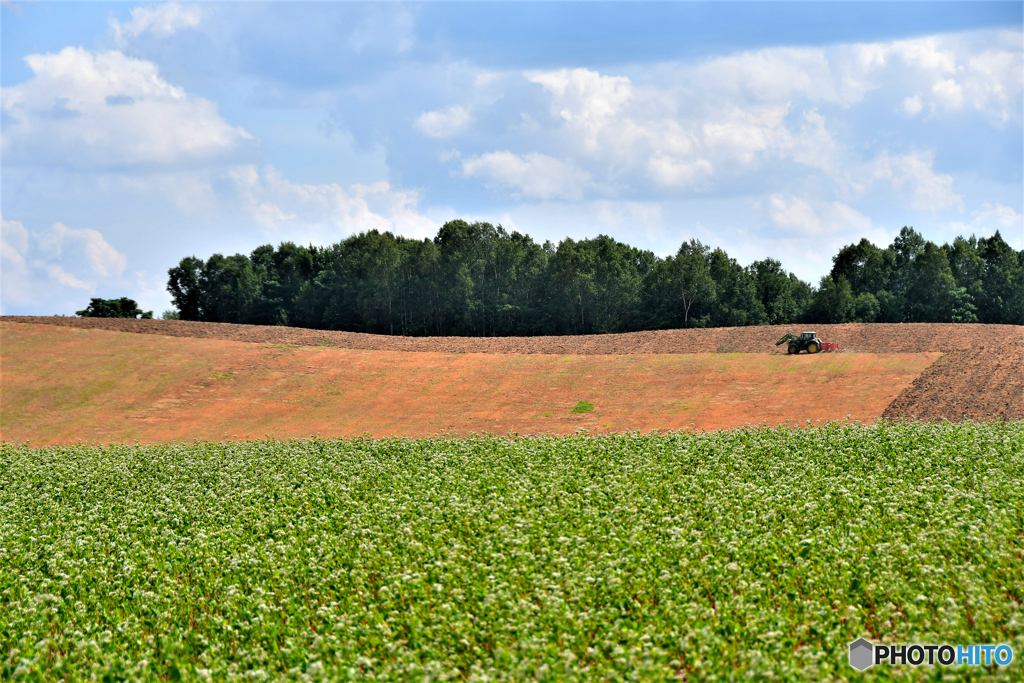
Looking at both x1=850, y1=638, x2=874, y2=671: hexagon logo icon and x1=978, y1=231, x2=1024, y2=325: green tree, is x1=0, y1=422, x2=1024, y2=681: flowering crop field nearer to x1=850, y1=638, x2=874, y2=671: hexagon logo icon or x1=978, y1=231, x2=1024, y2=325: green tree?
x1=850, y1=638, x2=874, y2=671: hexagon logo icon

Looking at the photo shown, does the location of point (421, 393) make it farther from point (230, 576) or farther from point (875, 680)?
point (875, 680)

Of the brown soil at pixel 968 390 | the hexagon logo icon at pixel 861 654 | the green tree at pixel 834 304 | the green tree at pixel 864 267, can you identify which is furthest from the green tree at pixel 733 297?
the hexagon logo icon at pixel 861 654

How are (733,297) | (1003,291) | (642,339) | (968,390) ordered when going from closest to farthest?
(968,390)
(642,339)
(1003,291)
(733,297)

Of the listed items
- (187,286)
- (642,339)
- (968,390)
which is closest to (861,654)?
(968,390)

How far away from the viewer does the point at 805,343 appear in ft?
94.4

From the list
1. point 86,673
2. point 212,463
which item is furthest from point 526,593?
point 212,463

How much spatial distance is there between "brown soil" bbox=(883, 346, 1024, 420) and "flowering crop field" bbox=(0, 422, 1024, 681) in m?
5.77

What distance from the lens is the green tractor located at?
28.7 meters

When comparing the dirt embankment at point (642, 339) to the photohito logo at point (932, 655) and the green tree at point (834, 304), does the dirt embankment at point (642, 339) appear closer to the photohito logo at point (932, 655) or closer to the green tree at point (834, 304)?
the green tree at point (834, 304)

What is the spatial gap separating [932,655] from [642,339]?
86.5 feet

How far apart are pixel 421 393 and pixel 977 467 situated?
55.6 feet

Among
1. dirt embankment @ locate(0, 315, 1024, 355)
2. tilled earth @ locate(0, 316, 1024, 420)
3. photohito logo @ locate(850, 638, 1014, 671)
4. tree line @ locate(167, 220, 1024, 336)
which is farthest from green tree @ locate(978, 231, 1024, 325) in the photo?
photohito logo @ locate(850, 638, 1014, 671)

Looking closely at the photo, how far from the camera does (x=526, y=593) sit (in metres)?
8.61

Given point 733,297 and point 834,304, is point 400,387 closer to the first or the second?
point 733,297
